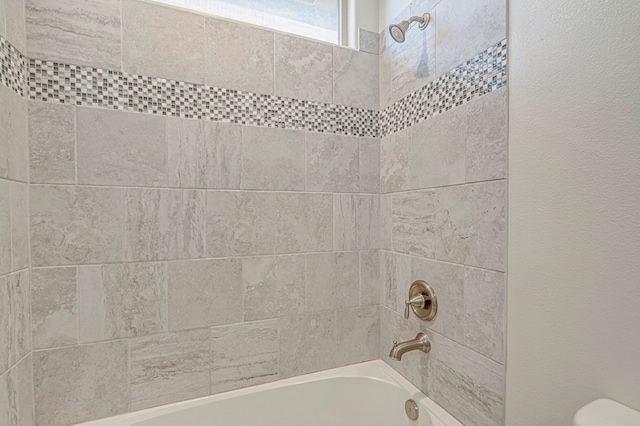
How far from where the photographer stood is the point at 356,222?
162 cm

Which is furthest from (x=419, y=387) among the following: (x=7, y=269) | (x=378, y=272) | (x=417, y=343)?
(x=7, y=269)

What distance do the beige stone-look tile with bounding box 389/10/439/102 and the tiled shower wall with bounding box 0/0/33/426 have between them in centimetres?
145

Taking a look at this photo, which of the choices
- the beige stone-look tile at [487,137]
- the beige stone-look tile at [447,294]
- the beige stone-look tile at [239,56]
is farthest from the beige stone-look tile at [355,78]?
the beige stone-look tile at [447,294]

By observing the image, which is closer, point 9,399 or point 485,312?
point 9,399

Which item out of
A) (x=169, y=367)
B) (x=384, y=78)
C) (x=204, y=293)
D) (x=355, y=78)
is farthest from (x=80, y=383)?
(x=384, y=78)

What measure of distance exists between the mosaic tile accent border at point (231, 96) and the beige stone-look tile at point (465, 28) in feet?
0.12

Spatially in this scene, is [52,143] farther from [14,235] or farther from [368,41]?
[368,41]

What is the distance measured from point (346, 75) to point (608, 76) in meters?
1.07

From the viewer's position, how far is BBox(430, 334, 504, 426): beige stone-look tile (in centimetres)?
105

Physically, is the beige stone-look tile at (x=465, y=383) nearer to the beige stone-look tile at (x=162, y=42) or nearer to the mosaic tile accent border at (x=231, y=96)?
the mosaic tile accent border at (x=231, y=96)

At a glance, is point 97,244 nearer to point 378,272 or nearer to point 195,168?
point 195,168

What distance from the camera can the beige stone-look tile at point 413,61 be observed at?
132 cm

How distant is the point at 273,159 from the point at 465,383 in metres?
1.17

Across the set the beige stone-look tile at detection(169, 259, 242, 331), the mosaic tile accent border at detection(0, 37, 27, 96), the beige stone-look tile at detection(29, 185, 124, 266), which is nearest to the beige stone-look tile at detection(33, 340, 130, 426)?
the beige stone-look tile at detection(169, 259, 242, 331)
